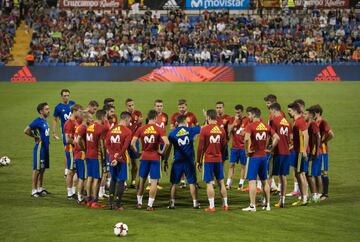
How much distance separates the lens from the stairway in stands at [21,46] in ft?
163

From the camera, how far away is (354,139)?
88.2 ft

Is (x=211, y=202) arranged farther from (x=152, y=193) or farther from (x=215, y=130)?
(x=215, y=130)

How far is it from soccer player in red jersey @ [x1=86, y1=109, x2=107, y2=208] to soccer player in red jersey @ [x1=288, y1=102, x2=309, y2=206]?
14.0 ft

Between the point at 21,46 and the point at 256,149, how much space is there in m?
39.9

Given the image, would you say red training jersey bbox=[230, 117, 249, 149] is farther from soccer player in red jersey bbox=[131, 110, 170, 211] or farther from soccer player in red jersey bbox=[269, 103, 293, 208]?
soccer player in red jersey bbox=[131, 110, 170, 211]

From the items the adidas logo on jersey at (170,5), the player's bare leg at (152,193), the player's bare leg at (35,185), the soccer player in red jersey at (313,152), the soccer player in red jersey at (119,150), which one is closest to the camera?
the soccer player in red jersey at (119,150)

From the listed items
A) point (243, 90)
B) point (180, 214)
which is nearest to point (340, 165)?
point (180, 214)

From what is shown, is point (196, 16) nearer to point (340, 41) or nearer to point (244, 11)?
point (244, 11)

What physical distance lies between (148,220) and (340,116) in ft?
63.3

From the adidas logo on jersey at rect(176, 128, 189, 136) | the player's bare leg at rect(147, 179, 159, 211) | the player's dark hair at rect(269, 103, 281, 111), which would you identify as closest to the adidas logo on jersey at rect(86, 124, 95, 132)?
the player's bare leg at rect(147, 179, 159, 211)

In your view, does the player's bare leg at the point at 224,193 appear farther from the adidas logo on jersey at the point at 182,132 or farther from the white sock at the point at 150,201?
the white sock at the point at 150,201

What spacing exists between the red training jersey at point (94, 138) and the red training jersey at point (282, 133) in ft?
12.5

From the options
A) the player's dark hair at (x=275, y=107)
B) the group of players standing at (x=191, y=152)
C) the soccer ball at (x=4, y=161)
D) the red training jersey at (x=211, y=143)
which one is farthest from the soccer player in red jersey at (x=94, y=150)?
the soccer ball at (x=4, y=161)

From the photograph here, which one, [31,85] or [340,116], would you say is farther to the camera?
[31,85]
